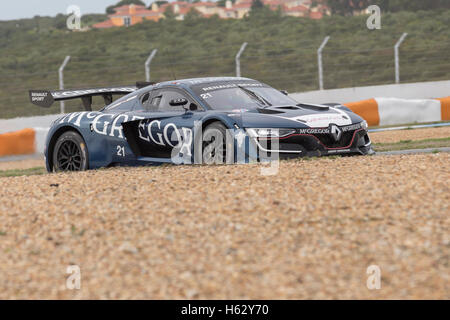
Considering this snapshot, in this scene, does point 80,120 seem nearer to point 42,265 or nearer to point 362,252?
point 42,265

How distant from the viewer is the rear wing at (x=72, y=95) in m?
10.5

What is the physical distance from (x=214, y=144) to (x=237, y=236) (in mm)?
3723

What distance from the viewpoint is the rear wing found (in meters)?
10.5

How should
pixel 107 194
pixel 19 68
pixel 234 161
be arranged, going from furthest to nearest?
pixel 19 68 < pixel 234 161 < pixel 107 194

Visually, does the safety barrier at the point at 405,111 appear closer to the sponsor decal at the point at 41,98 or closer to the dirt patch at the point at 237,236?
the sponsor decal at the point at 41,98

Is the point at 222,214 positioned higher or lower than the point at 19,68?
lower

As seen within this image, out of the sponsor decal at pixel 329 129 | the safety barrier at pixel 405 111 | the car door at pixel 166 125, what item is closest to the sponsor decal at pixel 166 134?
the car door at pixel 166 125

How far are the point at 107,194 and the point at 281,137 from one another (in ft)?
8.35

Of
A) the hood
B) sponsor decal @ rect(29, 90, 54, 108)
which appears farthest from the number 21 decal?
the hood

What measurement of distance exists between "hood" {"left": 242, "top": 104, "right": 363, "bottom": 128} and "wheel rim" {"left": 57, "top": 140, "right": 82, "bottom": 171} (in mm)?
2630

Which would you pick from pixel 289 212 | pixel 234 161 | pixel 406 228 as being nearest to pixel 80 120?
pixel 234 161

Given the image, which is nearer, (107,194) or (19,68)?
(107,194)

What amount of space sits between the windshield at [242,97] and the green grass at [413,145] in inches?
89.3

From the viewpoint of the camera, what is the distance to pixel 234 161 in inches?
331
